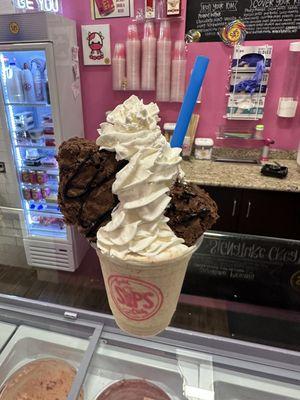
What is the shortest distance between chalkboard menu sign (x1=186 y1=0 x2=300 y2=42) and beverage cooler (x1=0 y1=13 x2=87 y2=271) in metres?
1.11

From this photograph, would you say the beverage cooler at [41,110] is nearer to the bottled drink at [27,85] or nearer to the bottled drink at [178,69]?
the bottled drink at [27,85]

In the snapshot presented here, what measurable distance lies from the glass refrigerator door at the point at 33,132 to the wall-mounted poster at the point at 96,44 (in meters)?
0.41

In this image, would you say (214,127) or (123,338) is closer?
(123,338)

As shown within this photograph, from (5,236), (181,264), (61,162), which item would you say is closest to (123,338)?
(181,264)

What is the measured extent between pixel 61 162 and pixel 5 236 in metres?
1.09

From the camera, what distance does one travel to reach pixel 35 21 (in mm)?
2121

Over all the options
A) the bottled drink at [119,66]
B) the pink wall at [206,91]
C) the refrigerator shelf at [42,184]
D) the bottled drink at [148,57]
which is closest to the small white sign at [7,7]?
the pink wall at [206,91]

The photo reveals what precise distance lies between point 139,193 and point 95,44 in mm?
2513

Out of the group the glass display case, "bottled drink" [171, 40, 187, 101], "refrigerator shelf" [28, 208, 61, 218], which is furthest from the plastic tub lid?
the glass display case

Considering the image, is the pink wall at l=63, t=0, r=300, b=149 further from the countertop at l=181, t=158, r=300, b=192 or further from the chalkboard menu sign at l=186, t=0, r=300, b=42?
the countertop at l=181, t=158, r=300, b=192

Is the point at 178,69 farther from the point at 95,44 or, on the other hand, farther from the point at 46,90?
the point at 46,90

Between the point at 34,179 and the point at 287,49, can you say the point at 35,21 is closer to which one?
the point at 34,179

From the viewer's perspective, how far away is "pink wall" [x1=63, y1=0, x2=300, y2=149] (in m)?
2.50

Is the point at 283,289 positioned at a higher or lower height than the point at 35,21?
lower
